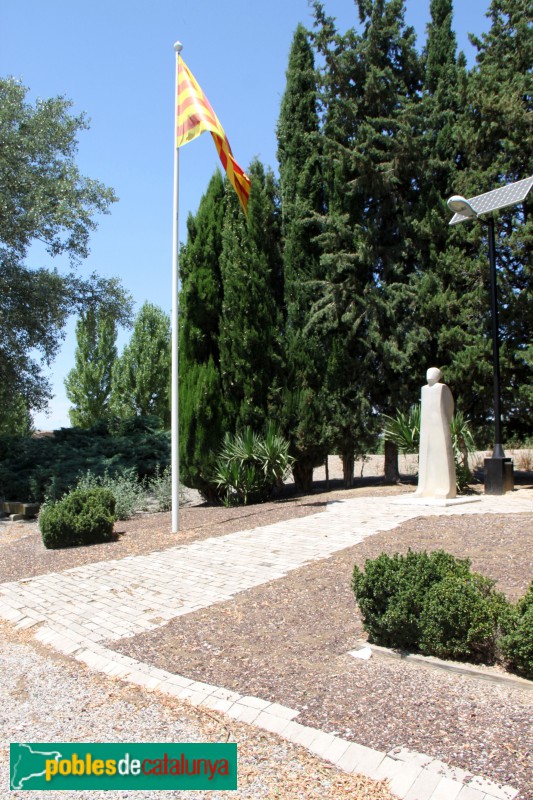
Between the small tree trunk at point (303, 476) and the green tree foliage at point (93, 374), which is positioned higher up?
the green tree foliage at point (93, 374)

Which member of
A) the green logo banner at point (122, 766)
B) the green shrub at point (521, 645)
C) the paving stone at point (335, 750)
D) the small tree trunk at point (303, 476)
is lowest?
the green logo banner at point (122, 766)

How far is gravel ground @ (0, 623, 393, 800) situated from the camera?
2.93m

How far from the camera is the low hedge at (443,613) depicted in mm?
3924

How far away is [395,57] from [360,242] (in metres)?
4.63

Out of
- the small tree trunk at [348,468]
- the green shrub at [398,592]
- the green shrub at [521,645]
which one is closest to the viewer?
the green shrub at [521,645]

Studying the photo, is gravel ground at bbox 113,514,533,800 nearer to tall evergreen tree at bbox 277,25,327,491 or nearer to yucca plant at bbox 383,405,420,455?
yucca plant at bbox 383,405,420,455

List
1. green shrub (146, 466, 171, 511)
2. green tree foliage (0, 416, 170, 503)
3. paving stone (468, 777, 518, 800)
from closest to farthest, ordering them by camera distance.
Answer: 1. paving stone (468, 777, 518, 800)
2. green shrub (146, 466, 171, 511)
3. green tree foliage (0, 416, 170, 503)

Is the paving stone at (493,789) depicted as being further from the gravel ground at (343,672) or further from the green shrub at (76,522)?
the green shrub at (76,522)

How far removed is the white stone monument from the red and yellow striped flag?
491cm

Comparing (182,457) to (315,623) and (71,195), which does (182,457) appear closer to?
(71,195)

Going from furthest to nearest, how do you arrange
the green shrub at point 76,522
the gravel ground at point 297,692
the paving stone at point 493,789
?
the green shrub at point 76,522 → the gravel ground at point 297,692 → the paving stone at point 493,789

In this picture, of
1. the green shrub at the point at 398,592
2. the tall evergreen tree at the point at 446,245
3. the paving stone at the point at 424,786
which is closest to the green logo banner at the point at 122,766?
the paving stone at the point at 424,786

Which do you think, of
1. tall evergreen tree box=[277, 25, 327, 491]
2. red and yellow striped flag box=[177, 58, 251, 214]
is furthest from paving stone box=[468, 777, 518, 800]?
tall evergreen tree box=[277, 25, 327, 491]

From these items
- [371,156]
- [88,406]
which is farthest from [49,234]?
[88,406]
